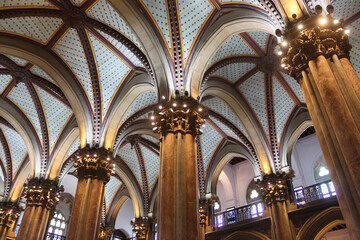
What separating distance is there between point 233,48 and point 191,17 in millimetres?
2117

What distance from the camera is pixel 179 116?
6750 mm

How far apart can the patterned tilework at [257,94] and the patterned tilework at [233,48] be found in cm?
134

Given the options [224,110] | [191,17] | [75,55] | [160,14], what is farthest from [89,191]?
[224,110]

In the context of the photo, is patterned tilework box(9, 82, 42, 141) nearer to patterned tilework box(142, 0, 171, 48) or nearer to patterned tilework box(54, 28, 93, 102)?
patterned tilework box(54, 28, 93, 102)

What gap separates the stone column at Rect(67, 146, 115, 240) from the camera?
311 inches

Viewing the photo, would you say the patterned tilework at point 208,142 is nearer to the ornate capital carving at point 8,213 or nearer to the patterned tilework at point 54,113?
the patterned tilework at point 54,113

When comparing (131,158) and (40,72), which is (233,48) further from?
(131,158)

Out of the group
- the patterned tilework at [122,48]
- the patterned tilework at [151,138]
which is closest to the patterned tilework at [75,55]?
the patterned tilework at [122,48]

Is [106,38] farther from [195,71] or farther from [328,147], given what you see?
[328,147]

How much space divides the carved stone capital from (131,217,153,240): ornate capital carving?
38.2ft

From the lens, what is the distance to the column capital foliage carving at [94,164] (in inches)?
343

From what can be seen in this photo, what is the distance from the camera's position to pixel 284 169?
10.9 meters

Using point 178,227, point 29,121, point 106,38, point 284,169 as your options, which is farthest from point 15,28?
point 284,169

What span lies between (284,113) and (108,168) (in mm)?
6584
